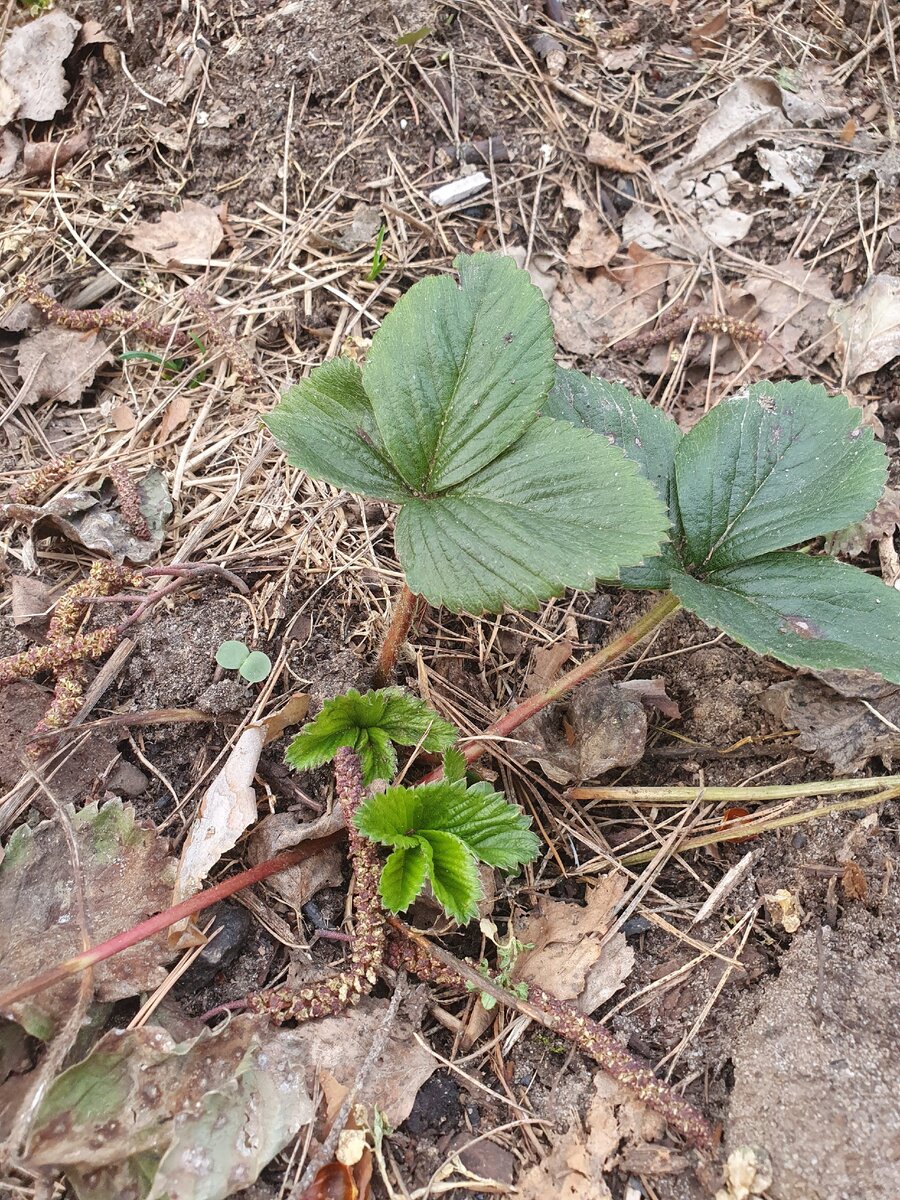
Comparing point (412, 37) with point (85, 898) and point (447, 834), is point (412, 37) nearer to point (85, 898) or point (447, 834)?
point (447, 834)

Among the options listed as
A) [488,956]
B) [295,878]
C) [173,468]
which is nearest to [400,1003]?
[488,956]

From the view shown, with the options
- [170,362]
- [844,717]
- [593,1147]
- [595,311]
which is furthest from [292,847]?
[595,311]

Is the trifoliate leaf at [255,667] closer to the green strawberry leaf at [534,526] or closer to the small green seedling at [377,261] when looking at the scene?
the green strawberry leaf at [534,526]

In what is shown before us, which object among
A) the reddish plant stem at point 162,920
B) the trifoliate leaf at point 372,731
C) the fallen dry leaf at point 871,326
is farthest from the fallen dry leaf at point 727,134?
the reddish plant stem at point 162,920

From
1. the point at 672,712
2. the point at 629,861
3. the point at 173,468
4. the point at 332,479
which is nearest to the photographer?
the point at 332,479

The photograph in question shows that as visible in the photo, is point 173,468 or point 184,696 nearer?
point 184,696

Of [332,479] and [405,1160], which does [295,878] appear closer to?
[405,1160]
